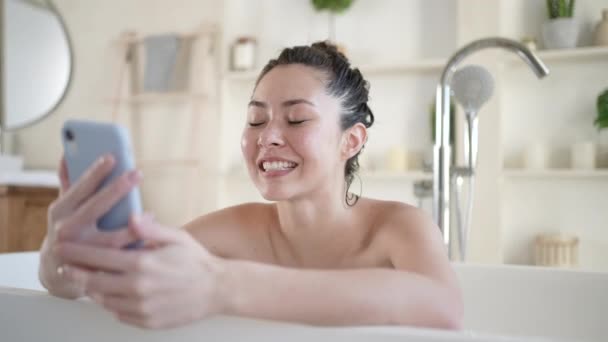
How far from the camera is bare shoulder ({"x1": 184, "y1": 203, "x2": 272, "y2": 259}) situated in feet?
4.34

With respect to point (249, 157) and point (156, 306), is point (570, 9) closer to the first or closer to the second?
point (249, 157)

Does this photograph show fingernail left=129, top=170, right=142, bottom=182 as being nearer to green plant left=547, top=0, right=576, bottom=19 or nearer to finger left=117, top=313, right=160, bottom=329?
finger left=117, top=313, right=160, bottom=329

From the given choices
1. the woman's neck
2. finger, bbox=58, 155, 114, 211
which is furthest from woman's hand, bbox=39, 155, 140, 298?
the woman's neck

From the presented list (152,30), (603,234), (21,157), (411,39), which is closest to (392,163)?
(411,39)

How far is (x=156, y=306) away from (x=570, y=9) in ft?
7.97

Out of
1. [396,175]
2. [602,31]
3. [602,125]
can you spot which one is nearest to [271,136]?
[396,175]

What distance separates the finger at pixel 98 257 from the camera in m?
0.64

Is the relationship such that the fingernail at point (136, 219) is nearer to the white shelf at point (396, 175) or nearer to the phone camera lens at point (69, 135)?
the phone camera lens at point (69, 135)

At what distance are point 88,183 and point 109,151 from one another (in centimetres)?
4

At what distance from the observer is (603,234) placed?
2.60 metres

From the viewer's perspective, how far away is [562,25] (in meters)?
2.54

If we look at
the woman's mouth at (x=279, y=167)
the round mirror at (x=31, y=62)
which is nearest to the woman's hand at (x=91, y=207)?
the woman's mouth at (x=279, y=167)

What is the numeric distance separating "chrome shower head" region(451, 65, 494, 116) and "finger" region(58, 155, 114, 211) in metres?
1.21

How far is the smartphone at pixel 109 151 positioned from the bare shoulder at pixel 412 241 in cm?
46
